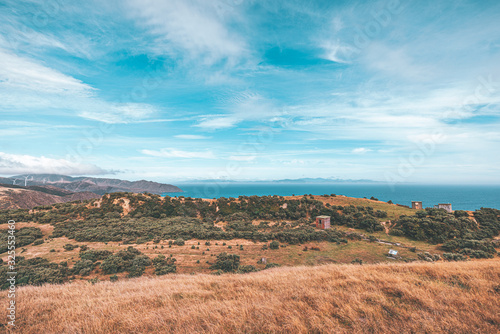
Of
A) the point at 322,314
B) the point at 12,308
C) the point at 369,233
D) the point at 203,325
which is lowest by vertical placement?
the point at 369,233

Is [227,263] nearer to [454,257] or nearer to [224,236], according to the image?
[224,236]

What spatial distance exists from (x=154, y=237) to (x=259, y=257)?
599 inches

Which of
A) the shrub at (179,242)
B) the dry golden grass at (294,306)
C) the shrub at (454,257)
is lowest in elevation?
the shrub at (179,242)

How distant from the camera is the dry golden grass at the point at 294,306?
185 inches

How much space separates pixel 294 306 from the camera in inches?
227

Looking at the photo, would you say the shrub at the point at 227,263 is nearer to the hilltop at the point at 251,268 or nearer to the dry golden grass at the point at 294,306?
the hilltop at the point at 251,268

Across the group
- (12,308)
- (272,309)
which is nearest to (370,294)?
(272,309)

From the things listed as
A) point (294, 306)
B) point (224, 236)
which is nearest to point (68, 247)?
point (224, 236)

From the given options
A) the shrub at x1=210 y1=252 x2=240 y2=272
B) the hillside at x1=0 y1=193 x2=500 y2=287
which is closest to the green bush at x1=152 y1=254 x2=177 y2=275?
the hillside at x1=0 y1=193 x2=500 y2=287

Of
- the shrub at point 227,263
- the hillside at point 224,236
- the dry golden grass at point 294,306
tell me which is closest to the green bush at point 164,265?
the hillside at point 224,236

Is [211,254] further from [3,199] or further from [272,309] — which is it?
[3,199]

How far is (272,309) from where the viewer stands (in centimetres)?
556

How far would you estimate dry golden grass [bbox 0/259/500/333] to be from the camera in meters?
4.71

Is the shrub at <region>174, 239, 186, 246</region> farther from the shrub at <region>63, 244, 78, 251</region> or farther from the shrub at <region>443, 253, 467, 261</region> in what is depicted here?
the shrub at <region>443, 253, 467, 261</region>
